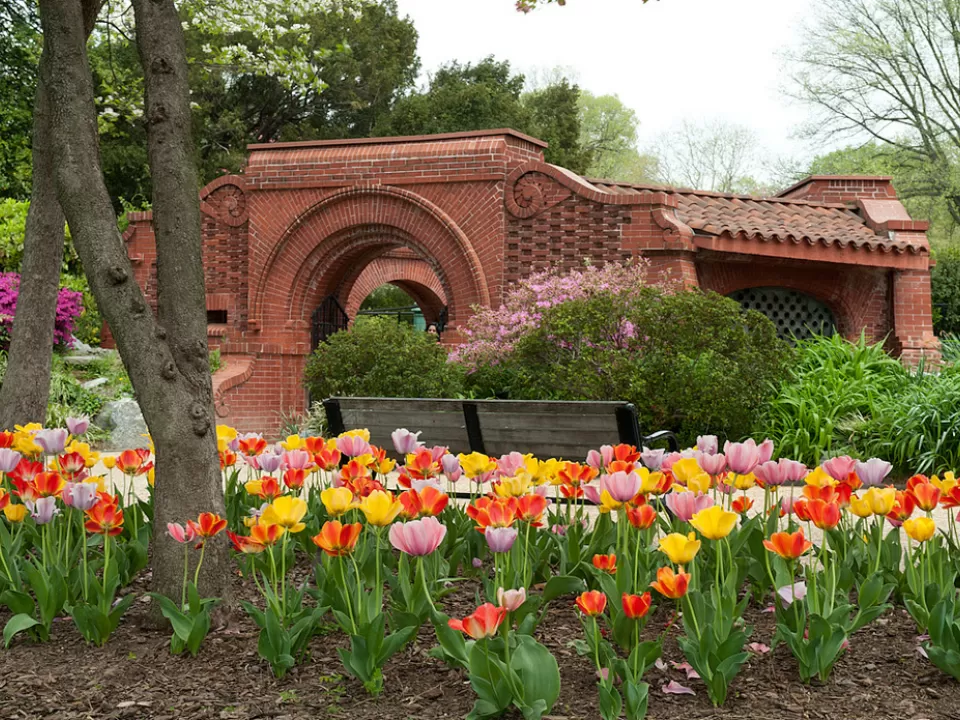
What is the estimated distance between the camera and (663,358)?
1028 centimetres

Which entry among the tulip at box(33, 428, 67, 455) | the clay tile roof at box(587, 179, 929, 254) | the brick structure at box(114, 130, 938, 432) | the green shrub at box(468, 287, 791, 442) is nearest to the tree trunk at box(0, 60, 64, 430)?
the tulip at box(33, 428, 67, 455)

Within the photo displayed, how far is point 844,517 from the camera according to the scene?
12.8 feet

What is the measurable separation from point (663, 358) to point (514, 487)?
6.98 metres

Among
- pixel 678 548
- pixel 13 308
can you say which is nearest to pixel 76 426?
pixel 678 548

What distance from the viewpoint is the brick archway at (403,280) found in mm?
23188

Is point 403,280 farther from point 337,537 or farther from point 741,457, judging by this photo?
point 337,537

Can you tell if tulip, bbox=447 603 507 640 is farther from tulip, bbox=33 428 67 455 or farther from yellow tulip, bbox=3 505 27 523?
tulip, bbox=33 428 67 455

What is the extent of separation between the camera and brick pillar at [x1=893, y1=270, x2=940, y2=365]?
16.0 metres

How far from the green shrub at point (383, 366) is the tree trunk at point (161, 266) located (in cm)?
799

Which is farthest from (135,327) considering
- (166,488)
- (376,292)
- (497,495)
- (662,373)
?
(376,292)

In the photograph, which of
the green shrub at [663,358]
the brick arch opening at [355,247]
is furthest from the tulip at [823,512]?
the brick arch opening at [355,247]

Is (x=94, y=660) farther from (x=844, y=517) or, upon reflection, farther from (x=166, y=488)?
(x=844, y=517)

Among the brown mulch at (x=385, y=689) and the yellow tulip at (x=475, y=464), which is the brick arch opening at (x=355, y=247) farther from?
the brown mulch at (x=385, y=689)

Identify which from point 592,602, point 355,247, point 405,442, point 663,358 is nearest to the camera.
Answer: point 592,602
